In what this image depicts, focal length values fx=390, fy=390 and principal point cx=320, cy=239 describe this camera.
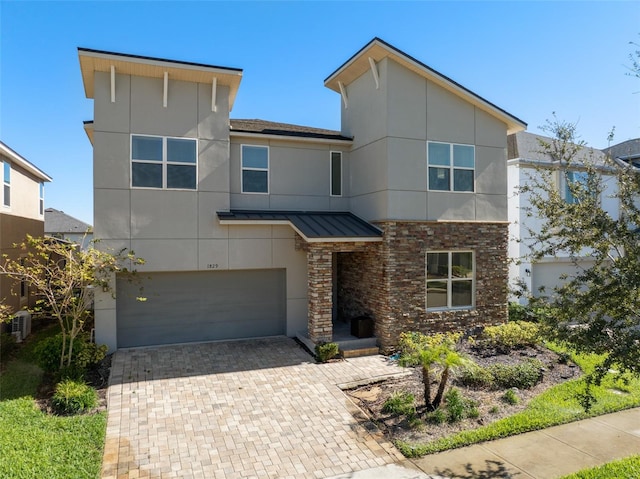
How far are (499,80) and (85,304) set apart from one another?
13222 millimetres

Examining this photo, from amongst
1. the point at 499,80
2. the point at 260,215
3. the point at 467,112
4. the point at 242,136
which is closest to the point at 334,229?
the point at 260,215

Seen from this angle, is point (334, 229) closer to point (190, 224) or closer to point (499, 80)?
point (190, 224)

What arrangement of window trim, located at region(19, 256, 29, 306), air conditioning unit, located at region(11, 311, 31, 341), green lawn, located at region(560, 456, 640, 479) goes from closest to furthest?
1. green lawn, located at region(560, 456, 640, 479)
2. air conditioning unit, located at region(11, 311, 31, 341)
3. window trim, located at region(19, 256, 29, 306)

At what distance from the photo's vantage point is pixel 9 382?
29.1 ft

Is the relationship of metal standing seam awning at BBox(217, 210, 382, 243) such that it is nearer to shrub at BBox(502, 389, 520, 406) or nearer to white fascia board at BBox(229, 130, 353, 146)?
white fascia board at BBox(229, 130, 353, 146)

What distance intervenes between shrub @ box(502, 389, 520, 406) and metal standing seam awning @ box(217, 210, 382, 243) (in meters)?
5.09

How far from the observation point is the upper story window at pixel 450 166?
12.2 meters

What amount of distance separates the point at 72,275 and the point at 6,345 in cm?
406

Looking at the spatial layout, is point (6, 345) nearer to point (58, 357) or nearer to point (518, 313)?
point (58, 357)

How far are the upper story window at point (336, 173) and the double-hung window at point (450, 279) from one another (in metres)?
3.84

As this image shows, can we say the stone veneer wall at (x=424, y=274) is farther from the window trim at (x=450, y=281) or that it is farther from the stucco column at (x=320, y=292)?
the stucco column at (x=320, y=292)

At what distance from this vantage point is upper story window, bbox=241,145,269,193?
41.0 feet

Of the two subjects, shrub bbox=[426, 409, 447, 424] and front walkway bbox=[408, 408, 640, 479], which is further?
shrub bbox=[426, 409, 447, 424]

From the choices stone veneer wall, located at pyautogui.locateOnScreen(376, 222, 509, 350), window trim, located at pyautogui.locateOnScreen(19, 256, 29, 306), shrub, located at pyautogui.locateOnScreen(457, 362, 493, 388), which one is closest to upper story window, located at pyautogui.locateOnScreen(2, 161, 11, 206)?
window trim, located at pyautogui.locateOnScreen(19, 256, 29, 306)
